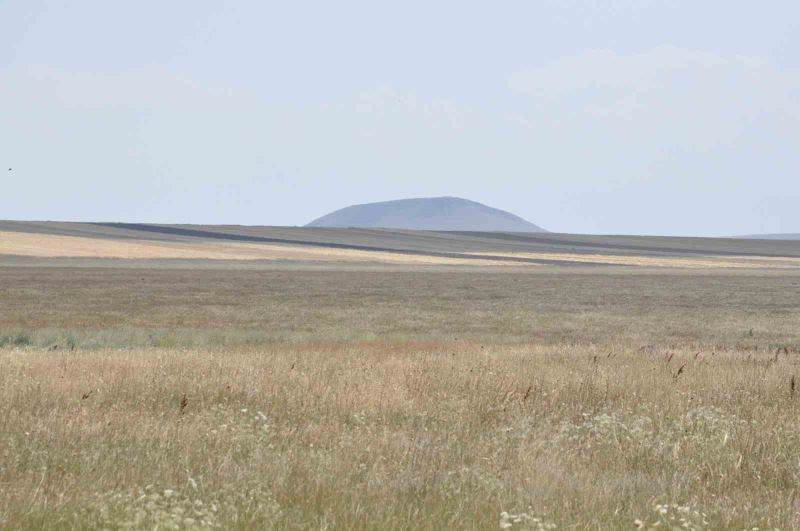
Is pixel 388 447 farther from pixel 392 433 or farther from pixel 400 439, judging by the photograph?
pixel 392 433

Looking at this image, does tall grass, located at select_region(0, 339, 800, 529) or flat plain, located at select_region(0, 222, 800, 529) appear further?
flat plain, located at select_region(0, 222, 800, 529)

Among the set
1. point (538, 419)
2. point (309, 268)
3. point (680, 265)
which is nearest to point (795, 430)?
point (538, 419)

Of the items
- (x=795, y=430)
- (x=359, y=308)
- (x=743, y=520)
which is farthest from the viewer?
(x=359, y=308)

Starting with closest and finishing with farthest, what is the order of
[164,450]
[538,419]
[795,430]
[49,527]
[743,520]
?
[49,527]
[743,520]
[164,450]
[795,430]
[538,419]

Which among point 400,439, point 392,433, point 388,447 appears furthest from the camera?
point 392,433

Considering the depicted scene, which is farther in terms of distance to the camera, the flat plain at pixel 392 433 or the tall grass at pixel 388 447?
the flat plain at pixel 392 433

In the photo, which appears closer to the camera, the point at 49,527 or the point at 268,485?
the point at 49,527

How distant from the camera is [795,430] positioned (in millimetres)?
10805

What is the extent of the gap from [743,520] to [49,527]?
4.90 metres

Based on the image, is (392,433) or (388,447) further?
(392,433)

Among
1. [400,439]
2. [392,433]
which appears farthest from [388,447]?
[392,433]

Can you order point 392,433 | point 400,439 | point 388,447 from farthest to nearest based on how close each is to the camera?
1. point 392,433
2. point 400,439
3. point 388,447

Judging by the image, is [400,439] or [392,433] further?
[392,433]

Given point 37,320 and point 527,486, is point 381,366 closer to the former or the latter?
point 527,486
